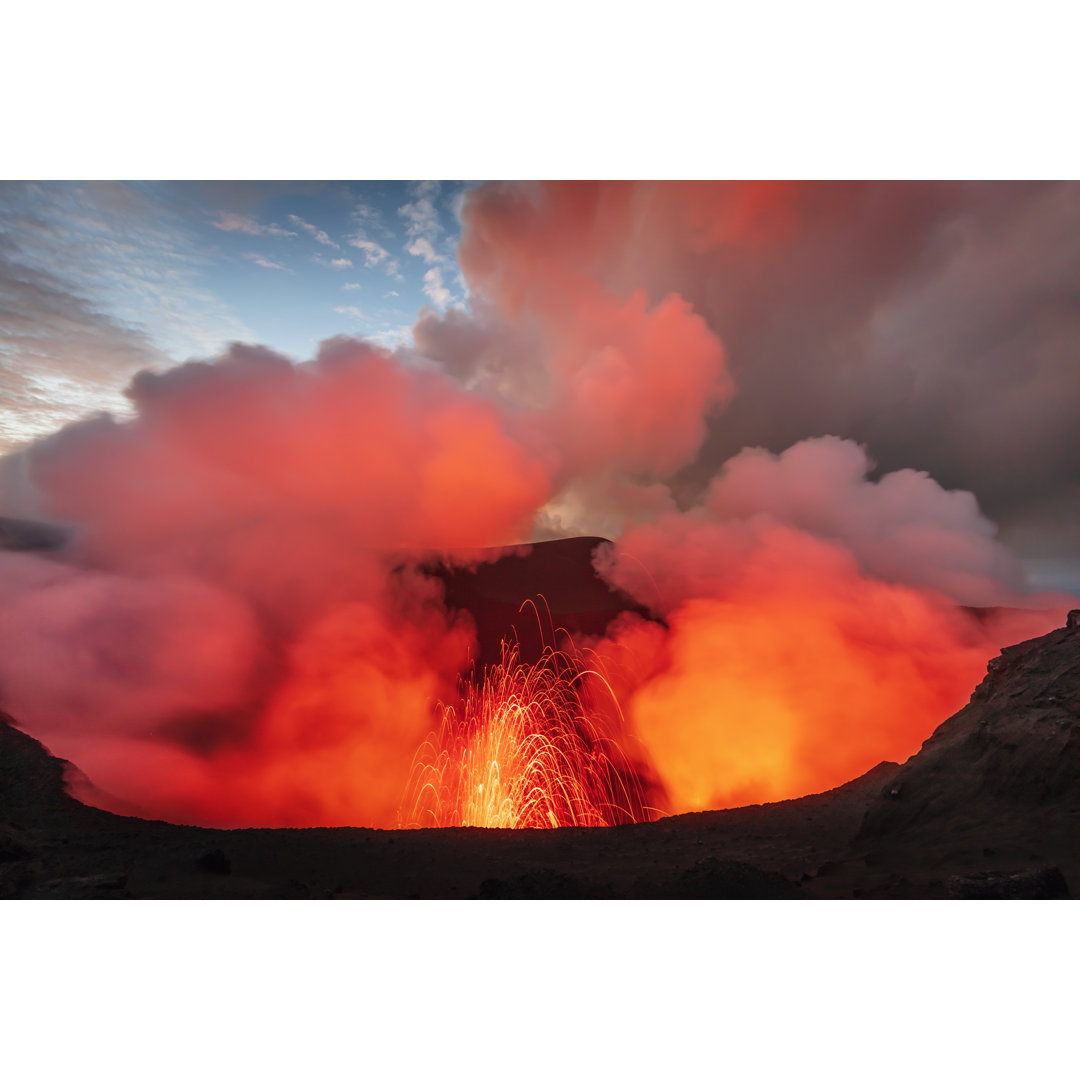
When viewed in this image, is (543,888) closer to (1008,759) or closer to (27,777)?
(1008,759)

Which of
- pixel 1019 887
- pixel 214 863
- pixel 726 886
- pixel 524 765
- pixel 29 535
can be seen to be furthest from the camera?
pixel 524 765

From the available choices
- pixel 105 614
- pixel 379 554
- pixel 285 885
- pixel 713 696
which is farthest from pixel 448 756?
pixel 285 885

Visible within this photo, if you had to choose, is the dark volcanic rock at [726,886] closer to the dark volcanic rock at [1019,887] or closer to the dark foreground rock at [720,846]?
the dark foreground rock at [720,846]

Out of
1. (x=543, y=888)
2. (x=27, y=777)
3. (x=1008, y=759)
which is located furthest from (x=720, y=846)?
(x=27, y=777)

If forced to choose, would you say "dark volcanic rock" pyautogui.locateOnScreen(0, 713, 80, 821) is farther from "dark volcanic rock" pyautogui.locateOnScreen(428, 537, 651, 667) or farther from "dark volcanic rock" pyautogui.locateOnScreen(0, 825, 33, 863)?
"dark volcanic rock" pyautogui.locateOnScreen(428, 537, 651, 667)

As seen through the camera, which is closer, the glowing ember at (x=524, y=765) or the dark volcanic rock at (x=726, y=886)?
the dark volcanic rock at (x=726, y=886)

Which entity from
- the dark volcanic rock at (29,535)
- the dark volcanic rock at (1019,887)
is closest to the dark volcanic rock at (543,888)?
the dark volcanic rock at (1019,887)
